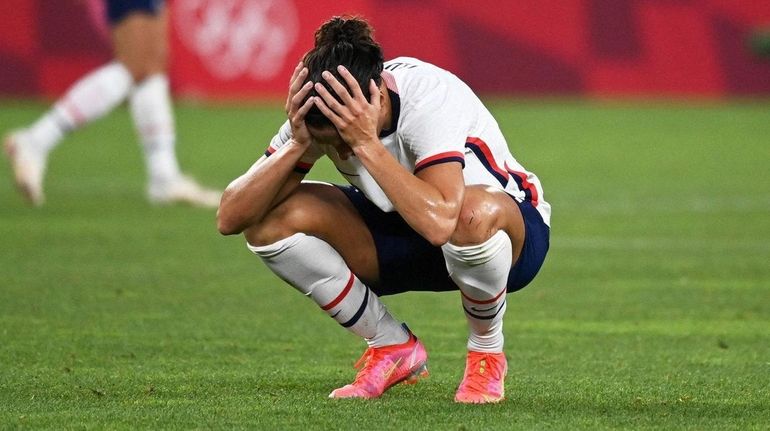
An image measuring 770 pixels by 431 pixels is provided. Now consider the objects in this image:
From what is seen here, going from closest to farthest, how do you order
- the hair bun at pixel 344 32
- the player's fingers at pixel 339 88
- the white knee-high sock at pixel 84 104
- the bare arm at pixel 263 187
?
the player's fingers at pixel 339 88 < the hair bun at pixel 344 32 < the bare arm at pixel 263 187 < the white knee-high sock at pixel 84 104

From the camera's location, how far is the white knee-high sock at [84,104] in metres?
8.41

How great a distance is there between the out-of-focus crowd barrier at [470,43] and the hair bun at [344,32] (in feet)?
40.0

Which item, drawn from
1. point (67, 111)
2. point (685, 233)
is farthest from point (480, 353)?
point (67, 111)

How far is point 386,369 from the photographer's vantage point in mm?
3912

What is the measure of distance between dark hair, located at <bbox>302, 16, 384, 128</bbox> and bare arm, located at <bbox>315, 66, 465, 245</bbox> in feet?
0.11

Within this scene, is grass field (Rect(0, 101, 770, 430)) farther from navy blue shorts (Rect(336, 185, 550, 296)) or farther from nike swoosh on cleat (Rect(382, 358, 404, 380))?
navy blue shorts (Rect(336, 185, 550, 296))

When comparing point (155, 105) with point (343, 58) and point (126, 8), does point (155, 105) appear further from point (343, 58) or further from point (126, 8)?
point (343, 58)

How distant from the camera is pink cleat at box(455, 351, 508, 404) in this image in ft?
12.2

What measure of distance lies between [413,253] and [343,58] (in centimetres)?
67

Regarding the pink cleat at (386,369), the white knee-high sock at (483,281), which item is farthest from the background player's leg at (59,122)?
the white knee-high sock at (483,281)

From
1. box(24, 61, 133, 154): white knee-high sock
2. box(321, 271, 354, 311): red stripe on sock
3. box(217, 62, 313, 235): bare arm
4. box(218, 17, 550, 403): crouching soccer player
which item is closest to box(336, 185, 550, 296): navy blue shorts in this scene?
box(218, 17, 550, 403): crouching soccer player

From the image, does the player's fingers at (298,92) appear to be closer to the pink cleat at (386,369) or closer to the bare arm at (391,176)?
the bare arm at (391,176)

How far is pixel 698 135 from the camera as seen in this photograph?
14.1 meters

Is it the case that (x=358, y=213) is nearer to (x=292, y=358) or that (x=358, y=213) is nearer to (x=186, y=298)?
(x=292, y=358)
